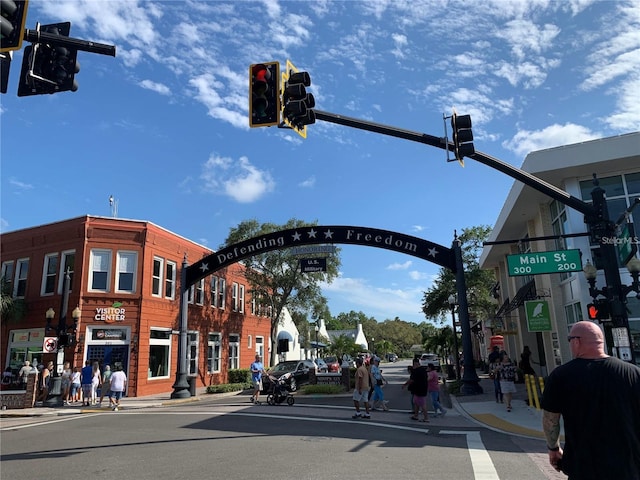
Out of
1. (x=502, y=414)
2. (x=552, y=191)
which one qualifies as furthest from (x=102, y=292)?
(x=552, y=191)

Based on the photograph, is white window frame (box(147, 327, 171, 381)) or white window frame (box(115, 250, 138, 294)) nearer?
white window frame (box(115, 250, 138, 294))

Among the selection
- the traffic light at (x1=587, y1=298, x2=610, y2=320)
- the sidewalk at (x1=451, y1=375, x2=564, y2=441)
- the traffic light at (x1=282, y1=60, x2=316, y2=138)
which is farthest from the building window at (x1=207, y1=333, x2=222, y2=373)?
the traffic light at (x1=587, y1=298, x2=610, y2=320)

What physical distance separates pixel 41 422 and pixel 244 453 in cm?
937

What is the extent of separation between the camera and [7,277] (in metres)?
26.4

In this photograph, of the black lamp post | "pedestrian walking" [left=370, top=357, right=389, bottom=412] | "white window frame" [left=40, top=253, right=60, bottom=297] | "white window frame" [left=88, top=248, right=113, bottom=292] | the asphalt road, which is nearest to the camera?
the asphalt road

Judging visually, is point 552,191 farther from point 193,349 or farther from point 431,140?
point 193,349

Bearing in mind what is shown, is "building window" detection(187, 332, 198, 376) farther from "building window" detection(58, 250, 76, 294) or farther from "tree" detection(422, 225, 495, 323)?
"tree" detection(422, 225, 495, 323)

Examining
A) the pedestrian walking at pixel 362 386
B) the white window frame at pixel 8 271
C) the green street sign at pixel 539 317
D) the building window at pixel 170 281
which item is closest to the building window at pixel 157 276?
the building window at pixel 170 281

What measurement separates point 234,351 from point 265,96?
94.7ft

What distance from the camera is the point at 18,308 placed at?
24.3 meters

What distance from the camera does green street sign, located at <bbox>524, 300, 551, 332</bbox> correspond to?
17734 mm

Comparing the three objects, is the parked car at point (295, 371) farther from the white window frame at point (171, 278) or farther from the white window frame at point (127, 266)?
the white window frame at point (127, 266)

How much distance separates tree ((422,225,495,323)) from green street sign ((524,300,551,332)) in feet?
67.1

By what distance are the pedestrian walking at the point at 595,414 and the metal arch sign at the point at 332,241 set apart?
54.5 ft
